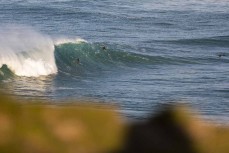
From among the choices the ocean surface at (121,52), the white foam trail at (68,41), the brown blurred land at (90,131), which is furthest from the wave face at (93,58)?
the brown blurred land at (90,131)

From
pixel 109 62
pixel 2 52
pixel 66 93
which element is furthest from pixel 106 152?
pixel 109 62

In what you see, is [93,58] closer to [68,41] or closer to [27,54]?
[68,41]

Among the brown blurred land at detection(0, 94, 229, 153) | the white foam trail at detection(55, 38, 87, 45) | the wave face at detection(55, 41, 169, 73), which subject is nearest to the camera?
the brown blurred land at detection(0, 94, 229, 153)

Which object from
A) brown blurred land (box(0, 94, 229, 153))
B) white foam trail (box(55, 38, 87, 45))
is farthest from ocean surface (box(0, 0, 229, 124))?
brown blurred land (box(0, 94, 229, 153))

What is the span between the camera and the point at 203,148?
279 cm

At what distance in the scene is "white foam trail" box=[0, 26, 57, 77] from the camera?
1353 inches

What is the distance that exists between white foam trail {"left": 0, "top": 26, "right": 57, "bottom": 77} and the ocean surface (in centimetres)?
4

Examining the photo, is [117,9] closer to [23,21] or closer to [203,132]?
[23,21]

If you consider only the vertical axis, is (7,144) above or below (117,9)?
above

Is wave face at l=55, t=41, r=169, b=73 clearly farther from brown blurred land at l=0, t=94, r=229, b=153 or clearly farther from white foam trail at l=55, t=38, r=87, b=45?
brown blurred land at l=0, t=94, r=229, b=153

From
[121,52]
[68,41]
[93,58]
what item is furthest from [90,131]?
[68,41]

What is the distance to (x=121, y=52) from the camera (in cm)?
3988

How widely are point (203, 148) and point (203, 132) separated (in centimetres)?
6

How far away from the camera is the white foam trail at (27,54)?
113ft
